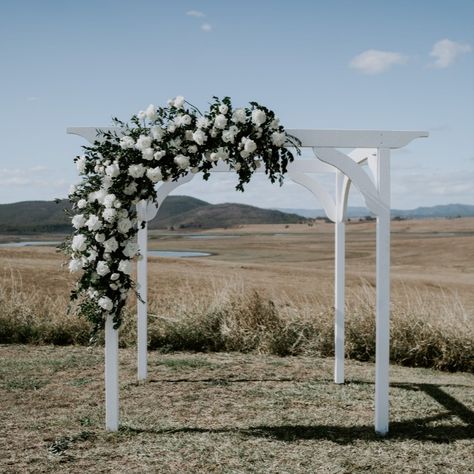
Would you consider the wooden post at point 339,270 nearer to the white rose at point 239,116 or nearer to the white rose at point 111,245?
the white rose at point 239,116

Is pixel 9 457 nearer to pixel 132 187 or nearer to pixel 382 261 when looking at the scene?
pixel 132 187

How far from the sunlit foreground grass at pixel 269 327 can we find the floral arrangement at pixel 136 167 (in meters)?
4.03

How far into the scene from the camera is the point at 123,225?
4898 millimetres

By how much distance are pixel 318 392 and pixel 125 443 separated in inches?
95.5

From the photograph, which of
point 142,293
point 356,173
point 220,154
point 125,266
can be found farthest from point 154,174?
point 142,293

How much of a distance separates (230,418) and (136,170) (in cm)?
242

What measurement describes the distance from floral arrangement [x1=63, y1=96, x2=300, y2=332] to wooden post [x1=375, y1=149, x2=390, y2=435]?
0.77 m

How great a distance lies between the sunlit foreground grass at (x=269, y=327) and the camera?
8281 millimetres

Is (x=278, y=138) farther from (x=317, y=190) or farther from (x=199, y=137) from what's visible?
(x=317, y=190)

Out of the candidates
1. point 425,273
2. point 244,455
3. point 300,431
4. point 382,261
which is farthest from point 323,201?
point 425,273

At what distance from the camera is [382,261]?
510 centimetres

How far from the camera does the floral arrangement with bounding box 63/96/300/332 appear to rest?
4855 mm

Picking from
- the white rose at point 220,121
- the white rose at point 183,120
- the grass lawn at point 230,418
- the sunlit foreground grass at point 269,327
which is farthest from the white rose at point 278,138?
the sunlit foreground grass at point 269,327

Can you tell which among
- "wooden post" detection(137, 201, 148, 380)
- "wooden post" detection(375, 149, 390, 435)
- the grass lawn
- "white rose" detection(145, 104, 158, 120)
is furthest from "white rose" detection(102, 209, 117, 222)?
"wooden post" detection(375, 149, 390, 435)
